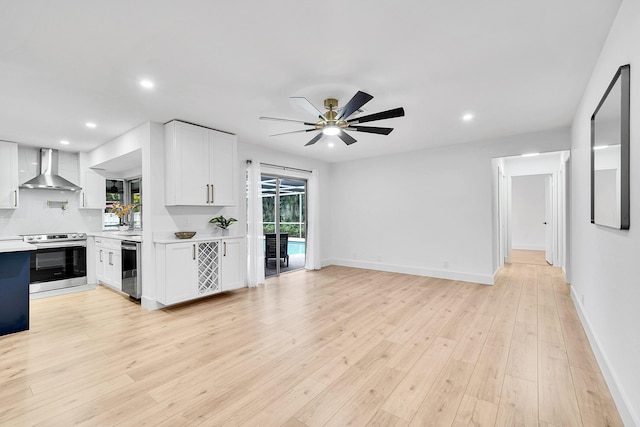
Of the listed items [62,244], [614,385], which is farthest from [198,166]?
[614,385]

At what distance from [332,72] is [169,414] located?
2953 millimetres

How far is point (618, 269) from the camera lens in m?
1.99

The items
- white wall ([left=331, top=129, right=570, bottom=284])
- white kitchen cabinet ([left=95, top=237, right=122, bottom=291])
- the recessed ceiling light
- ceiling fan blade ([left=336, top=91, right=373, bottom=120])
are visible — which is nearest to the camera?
ceiling fan blade ([left=336, top=91, right=373, bottom=120])

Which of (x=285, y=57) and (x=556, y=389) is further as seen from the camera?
(x=285, y=57)

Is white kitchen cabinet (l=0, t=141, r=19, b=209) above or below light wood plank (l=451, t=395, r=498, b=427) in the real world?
above

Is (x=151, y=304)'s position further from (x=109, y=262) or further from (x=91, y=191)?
(x=91, y=191)

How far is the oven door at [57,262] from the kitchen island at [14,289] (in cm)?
142

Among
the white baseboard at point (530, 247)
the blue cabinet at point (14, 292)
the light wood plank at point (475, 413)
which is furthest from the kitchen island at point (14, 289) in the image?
the white baseboard at point (530, 247)

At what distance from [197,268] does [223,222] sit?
87 cm

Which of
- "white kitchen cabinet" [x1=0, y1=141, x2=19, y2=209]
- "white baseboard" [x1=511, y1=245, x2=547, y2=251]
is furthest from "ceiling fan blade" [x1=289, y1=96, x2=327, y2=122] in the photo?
"white baseboard" [x1=511, y1=245, x2=547, y2=251]

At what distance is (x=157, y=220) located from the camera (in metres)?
4.07

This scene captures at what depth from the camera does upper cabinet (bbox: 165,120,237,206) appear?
13.2ft

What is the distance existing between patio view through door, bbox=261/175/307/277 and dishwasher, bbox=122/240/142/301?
2293mm

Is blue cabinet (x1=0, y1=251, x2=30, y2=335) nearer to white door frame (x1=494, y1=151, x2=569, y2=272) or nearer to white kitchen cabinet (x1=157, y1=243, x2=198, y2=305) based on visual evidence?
white kitchen cabinet (x1=157, y1=243, x2=198, y2=305)
